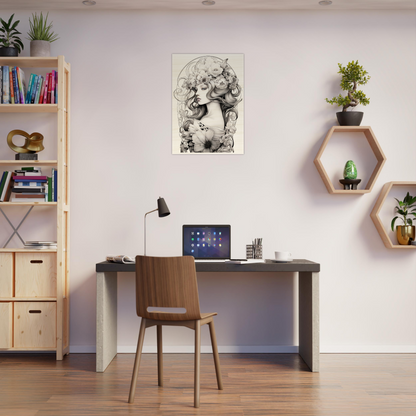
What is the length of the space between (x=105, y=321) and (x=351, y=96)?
2.64m

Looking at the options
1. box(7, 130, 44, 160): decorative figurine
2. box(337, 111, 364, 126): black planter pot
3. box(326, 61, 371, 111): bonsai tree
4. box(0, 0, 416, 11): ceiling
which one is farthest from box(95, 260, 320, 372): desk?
box(0, 0, 416, 11): ceiling

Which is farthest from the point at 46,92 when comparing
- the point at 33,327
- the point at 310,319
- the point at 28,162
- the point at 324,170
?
the point at 310,319

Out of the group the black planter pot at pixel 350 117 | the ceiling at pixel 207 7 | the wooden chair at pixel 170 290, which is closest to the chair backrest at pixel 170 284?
the wooden chair at pixel 170 290

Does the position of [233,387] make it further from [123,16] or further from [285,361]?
[123,16]

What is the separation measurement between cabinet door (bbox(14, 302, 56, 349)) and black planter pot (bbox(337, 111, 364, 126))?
9.20ft

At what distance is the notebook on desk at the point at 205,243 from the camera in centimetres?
342

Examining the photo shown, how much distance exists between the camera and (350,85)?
368cm

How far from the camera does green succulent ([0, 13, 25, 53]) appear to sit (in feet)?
11.7

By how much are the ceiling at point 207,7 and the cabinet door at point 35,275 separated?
82.0 inches

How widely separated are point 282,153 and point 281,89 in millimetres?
550

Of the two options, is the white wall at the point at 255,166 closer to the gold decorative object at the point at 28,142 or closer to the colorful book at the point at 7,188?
the gold decorative object at the point at 28,142

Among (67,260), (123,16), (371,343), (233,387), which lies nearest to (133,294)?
(67,260)

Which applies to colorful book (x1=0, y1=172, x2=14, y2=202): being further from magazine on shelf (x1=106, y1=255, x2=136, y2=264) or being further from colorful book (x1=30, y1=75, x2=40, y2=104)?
magazine on shelf (x1=106, y1=255, x2=136, y2=264)

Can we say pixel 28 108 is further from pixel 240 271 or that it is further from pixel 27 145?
pixel 240 271
